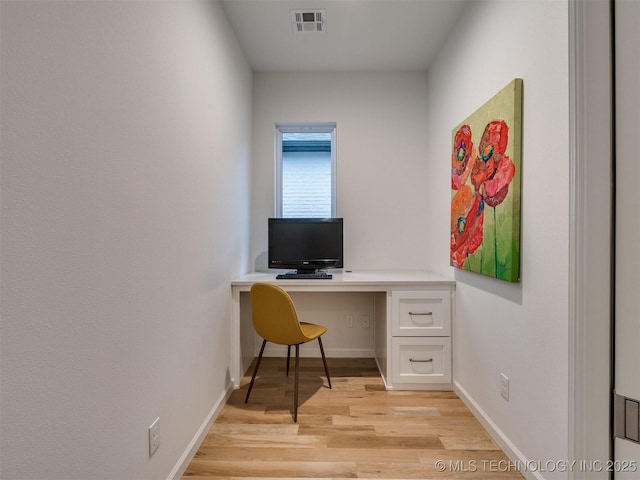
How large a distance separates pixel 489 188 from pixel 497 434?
1357 millimetres

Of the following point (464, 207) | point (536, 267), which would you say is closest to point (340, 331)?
point (464, 207)

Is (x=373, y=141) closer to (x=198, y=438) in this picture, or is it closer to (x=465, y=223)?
(x=465, y=223)

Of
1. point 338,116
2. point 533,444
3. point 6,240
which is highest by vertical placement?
point 338,116

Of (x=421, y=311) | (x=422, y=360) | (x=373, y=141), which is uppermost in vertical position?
(x=373, y=141)

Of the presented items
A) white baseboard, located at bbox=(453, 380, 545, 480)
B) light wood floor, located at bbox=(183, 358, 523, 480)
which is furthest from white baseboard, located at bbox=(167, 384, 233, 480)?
white baseboard, located at bbox=(453, 380, 545, 480)

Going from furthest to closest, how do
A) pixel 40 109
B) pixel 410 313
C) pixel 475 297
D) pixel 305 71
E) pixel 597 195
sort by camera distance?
pixel 305 71
pixel 410 313
pixel 475 297
pixel 40 109
pixel 597 195

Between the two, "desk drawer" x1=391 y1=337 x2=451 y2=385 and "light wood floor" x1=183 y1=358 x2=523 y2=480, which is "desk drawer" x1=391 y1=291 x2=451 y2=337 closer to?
"desk drawer" x1=391 y1=337 x2=451 y2=385

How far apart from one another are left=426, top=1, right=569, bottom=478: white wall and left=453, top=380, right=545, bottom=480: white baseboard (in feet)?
0.05

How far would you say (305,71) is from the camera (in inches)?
118

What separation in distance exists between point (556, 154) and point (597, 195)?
777 mm

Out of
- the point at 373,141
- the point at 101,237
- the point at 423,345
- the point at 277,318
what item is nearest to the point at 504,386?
the point at 423,345

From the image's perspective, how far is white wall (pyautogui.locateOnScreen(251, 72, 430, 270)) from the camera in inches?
118

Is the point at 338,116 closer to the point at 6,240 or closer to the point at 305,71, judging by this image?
the point at 305,71

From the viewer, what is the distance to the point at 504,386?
64.7 inches
